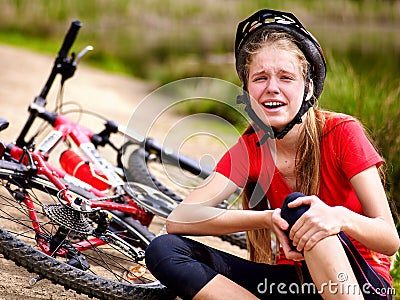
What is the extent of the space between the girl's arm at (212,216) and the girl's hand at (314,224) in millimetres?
162

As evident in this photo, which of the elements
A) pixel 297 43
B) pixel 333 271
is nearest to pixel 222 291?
pixel 333 271

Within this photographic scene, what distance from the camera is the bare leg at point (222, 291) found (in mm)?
2418

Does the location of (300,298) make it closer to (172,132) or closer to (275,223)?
(275,223)

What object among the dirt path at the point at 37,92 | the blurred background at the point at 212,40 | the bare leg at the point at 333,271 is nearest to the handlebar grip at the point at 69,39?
the blurred background at the point at 212,40

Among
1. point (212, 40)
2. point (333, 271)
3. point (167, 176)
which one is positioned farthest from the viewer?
point (212, 40)

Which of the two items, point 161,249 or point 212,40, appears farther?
point 212,40

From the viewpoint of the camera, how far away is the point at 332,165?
260 centimetres

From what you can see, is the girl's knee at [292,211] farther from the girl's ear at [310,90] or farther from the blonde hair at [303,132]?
the girl's ear at [310,90]

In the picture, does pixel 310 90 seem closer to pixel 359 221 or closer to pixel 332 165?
pixel 332 165

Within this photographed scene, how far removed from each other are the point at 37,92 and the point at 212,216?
18.5 feet

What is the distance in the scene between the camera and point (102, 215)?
2951 millimetres

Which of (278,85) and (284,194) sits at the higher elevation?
(278,85)

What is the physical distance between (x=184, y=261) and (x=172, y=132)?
2.19m

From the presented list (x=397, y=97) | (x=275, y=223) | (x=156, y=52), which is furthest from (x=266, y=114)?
(x=156, y=52)
